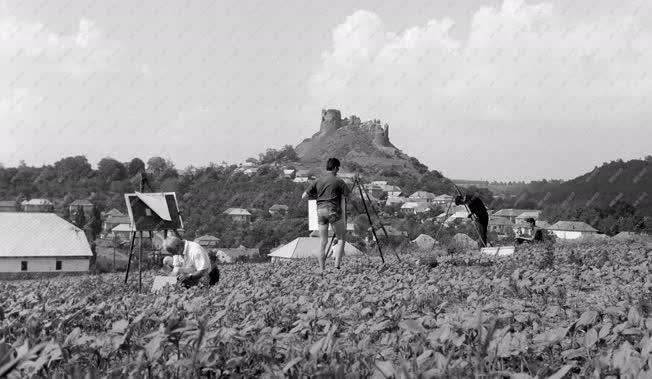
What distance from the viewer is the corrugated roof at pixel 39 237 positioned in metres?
78.5

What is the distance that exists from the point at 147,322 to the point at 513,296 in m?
3.34

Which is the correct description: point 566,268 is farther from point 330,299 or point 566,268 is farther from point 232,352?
point 232,352

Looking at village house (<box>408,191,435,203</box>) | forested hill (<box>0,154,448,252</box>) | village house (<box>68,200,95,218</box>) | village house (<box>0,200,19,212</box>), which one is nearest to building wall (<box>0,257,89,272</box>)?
forested hill (<box>0,154,448,252</box>)

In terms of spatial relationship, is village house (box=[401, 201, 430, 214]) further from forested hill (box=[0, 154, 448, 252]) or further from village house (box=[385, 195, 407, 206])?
forested hill (box=[0, 154, 448, 252])

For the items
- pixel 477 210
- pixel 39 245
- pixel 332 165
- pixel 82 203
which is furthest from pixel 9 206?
pixel 332 165

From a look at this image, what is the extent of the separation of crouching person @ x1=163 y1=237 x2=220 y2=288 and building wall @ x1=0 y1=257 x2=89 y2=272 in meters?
72.4

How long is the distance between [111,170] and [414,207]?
296 feet

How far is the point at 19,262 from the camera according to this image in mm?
78000

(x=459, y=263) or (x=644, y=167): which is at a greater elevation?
(x=644, y=167)

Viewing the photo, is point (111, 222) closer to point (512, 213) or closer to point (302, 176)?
point (302, 176)

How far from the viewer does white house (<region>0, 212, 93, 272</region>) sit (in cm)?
7812

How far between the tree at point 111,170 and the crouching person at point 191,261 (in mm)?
191844

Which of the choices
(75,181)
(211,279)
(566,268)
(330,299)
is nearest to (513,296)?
(330,299)

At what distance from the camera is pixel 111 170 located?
19512 centimetres
